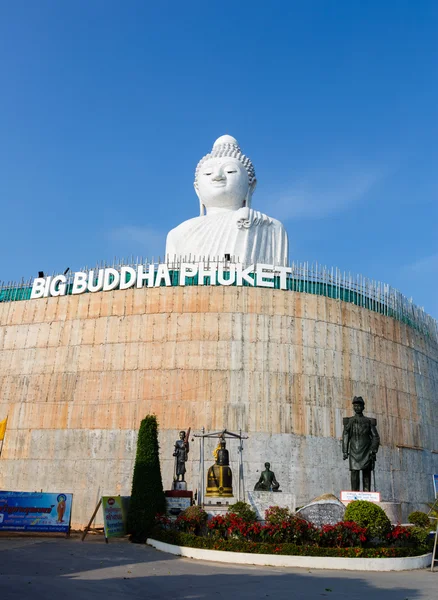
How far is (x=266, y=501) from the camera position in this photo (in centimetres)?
1519

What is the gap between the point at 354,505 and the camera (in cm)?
1363

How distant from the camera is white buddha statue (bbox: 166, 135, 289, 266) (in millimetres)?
Result: 30578

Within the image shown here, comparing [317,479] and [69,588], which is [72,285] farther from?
[69,588]

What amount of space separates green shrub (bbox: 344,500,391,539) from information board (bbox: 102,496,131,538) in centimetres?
685

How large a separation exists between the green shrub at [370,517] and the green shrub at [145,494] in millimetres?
5711

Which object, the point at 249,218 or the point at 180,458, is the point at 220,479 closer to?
the point at 180,458

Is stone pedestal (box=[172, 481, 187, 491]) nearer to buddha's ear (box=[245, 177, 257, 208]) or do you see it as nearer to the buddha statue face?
the buddha statue face

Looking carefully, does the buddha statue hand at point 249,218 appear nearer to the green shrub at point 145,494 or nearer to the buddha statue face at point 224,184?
the buddha statue face at point 224,184

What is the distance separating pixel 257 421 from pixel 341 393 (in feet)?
13.0

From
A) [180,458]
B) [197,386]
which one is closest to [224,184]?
[197,386]

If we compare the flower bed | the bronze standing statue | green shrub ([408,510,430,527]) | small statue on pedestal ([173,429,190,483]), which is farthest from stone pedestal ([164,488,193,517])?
green shrub ([408,510,430,527])

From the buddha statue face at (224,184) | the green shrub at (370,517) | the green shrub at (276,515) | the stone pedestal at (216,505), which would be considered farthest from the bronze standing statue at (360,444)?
the buddha statue face at (224,184)

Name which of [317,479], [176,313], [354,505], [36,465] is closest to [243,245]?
[176,313]

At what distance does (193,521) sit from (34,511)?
5.55 meters
